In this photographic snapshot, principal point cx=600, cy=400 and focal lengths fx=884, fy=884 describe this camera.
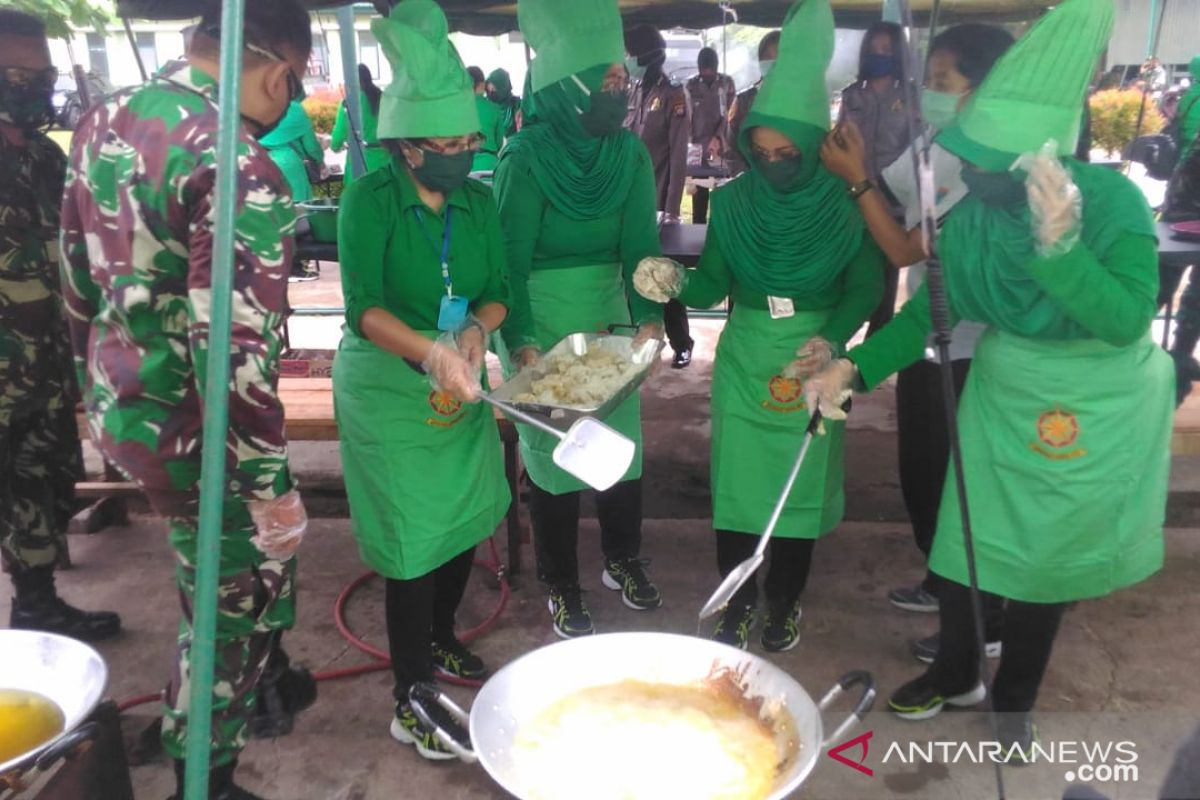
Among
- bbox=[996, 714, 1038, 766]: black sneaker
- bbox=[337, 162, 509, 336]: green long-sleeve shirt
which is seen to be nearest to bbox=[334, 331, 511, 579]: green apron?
bbox=[337, 162, 509, 336]: green long-sleeve shirt

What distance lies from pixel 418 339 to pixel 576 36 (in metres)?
0.99

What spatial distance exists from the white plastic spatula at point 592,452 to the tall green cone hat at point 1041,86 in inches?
35.4

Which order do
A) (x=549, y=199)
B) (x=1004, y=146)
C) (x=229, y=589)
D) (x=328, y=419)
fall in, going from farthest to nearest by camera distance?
1. (x=328, y=419)
2. (x=549, y=199)
3. (x=229, y=589)
4. (x=1004, y=146)

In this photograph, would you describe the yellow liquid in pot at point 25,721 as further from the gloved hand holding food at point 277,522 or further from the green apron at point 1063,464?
the green apron at point 1063,464

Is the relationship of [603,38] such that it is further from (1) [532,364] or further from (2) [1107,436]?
(2) [1107,436]

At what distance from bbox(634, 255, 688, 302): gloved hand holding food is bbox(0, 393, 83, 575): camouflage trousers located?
1760 mm

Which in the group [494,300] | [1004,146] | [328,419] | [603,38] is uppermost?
[603,38]

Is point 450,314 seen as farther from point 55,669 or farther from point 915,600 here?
point 915,600

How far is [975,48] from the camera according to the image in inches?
92.7

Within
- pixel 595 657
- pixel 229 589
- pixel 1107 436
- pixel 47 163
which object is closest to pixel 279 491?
pixel 229 589

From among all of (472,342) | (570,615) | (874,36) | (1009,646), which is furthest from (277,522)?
(874,36)

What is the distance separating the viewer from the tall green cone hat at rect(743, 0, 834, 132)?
2162 mm

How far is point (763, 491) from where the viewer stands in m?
2.49

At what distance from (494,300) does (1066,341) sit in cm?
130
